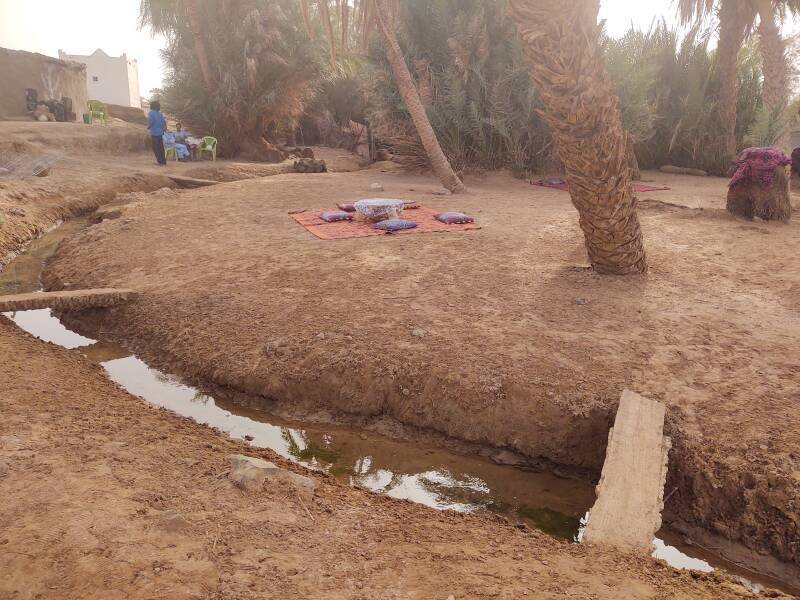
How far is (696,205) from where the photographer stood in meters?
8.90

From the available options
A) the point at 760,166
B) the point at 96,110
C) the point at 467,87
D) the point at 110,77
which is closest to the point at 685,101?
the point at 467,87

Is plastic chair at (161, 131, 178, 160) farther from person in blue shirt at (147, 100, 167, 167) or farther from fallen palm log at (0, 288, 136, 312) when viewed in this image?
fallen palm log at (0, 288, 136, 312)

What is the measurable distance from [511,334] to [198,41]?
14.7 metres

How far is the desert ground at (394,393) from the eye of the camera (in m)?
2.07

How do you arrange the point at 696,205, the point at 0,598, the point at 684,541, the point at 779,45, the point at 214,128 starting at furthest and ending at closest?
the point at 214,128, the point at 779,45, the point at 696,205, the point at 684,541, the point at 0,598

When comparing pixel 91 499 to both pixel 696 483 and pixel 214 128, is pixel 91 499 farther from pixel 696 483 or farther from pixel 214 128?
pixel 214 128

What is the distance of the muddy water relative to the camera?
2965mm

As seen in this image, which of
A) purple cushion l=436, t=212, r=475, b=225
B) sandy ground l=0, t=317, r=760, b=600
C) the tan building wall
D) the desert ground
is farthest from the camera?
the tan building wall

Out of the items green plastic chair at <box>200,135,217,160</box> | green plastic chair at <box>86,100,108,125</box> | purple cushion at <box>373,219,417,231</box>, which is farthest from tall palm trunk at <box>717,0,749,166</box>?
green plastic chair at <box>86,100,108,125</box>

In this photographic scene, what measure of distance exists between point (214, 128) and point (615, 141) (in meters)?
14.0

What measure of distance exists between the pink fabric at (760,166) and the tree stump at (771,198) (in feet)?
0.17

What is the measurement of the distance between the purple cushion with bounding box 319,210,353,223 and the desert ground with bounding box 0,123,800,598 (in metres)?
0.65

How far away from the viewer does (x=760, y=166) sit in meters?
7.65

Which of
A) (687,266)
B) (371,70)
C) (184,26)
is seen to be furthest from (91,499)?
(184,26)
